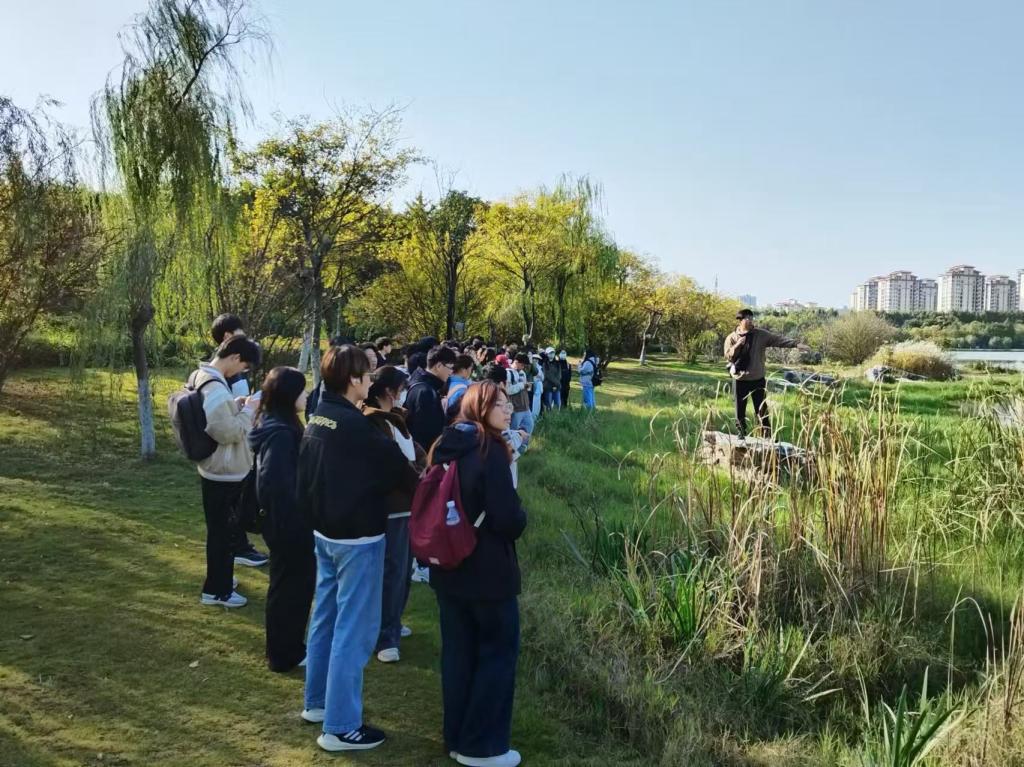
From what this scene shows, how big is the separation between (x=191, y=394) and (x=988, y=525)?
5731 millimetres

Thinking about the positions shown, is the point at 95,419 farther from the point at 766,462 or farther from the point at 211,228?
the point at 766,462

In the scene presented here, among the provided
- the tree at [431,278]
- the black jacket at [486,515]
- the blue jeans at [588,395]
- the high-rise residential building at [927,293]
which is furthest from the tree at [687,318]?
the high-rise residential building at [927,293]

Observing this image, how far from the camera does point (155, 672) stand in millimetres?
4129

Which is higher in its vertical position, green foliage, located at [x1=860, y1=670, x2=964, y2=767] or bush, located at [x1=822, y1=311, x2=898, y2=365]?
bush, located at [x1=822, y1=311, x2=898, y2=365]

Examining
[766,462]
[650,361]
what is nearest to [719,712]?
[766,462]

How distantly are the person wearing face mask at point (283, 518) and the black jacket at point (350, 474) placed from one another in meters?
0.55

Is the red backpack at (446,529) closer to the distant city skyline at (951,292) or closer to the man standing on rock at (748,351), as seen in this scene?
the man standing on rock at (748,351)

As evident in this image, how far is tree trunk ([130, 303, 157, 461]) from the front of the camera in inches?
360

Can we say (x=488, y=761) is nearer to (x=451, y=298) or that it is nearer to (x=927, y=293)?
(x=451, y=298)

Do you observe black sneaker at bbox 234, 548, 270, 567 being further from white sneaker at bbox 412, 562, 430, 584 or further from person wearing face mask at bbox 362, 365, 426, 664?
person wearing face mask at bbox 362, 365, 426, 664

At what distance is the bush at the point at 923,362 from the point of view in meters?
28.2

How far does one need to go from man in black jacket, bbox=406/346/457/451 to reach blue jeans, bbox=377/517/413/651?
1.18 metres

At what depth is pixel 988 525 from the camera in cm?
575

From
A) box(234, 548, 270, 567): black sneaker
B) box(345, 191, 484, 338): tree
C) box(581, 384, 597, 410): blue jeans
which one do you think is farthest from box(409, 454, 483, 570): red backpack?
box(345, 191, 484, 338): tree
